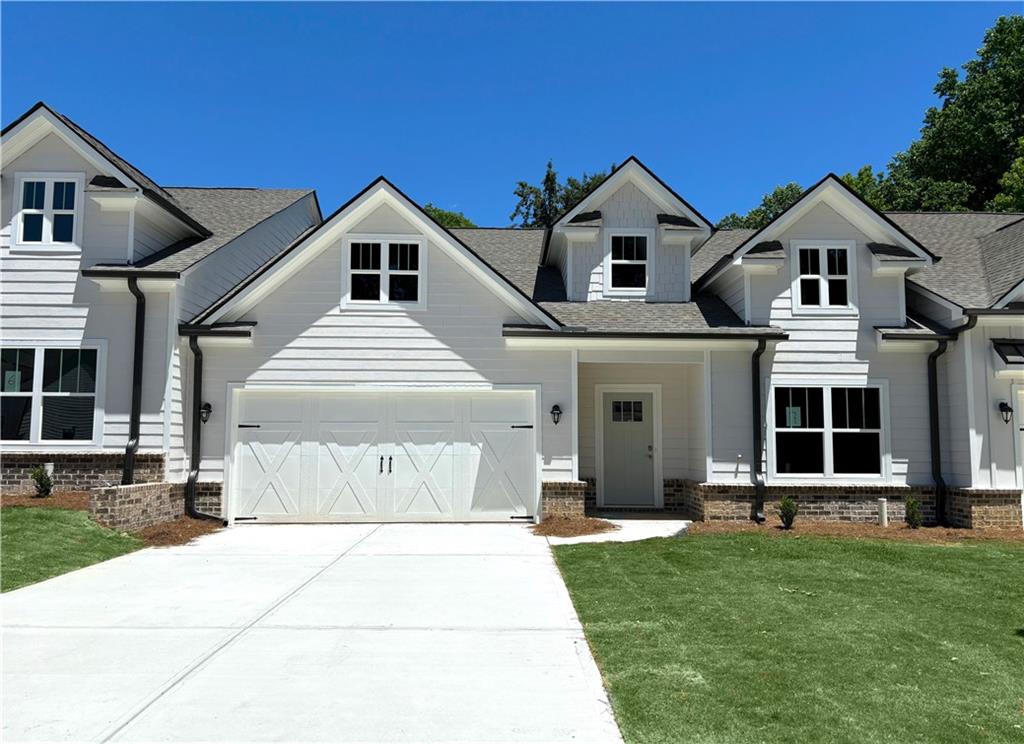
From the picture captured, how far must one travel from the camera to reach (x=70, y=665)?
5.42 meters

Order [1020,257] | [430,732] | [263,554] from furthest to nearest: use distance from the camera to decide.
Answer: [1020,257] < [263,554] < [430,732]

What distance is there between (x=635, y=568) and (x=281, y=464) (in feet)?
24.0

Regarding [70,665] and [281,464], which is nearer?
[70,665]

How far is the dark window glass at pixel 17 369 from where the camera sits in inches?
506

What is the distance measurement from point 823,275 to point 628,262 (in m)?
3.76

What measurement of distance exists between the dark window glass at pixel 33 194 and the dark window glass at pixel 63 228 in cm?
41

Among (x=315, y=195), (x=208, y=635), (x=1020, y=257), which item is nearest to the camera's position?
(x=208, y=635)

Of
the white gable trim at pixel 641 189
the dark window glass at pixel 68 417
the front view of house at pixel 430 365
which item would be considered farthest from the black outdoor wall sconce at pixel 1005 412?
the dark window glass at pixel 68 417

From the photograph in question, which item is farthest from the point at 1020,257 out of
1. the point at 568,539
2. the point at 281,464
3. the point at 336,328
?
the point at 281,464

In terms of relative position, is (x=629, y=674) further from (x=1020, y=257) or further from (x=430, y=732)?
(x=1020, y=257)

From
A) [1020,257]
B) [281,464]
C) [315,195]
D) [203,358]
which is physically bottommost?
[281,464]

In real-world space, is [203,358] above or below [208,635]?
above

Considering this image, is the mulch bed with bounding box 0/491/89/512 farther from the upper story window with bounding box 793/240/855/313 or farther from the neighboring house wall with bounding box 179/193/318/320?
the upper story window with bounding box 793/240/855/313

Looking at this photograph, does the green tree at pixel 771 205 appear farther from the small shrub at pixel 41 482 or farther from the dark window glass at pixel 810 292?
the small shrub at pixel 41 482
